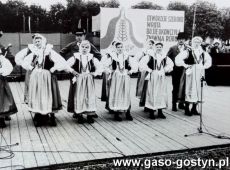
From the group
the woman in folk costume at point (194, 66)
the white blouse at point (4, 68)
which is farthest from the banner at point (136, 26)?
the white blouse at point (4, 68)

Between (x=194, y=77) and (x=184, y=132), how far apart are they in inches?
76.8

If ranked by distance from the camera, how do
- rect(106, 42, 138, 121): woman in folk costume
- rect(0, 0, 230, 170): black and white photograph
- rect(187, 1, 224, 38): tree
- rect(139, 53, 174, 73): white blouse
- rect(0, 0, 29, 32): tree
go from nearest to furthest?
rect(0, 0, 230, 170): black and white photograph < rect(106, 42, 138, 121): woman in folk costume < rect(139, 53, 174, 73): white blouse < rect(187, 1, 224, 38): tree < rect(0, 0, 29, 32): tree

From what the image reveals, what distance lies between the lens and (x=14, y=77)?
1539 centimetres

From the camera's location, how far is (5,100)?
736 cm

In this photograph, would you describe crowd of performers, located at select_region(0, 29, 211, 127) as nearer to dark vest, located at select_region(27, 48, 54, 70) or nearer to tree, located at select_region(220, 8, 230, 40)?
dark vest, located at select_region(27, 48, 54, 70)

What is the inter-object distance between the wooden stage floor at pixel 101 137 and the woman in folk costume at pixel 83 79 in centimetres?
37

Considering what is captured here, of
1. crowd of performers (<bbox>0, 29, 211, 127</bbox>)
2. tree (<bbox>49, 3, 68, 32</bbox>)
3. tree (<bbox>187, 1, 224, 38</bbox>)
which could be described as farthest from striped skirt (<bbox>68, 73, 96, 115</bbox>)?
tree (<bbox>49, 3, 68, 32</bbox>)

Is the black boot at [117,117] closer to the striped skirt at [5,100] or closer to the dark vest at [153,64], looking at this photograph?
the dark vest at [153,64]

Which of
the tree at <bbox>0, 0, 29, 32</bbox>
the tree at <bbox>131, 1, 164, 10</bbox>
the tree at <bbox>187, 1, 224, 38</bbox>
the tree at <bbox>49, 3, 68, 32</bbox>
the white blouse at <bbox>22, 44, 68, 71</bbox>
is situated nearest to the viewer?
the white blouse at <bbox>22, 44, 68, 71</bbox>

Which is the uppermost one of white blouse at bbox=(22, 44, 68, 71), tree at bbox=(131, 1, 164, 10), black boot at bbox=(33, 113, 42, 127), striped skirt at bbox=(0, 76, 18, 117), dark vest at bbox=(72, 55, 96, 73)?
tree at bbox=(131, 1, 164, 10)

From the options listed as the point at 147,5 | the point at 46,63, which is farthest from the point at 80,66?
the point at 147,5

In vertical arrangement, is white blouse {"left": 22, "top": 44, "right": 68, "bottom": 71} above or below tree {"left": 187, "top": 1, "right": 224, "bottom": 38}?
below

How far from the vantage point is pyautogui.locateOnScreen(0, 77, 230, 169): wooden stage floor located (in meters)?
5.64

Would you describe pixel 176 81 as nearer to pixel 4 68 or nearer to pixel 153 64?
pixel 153 64
